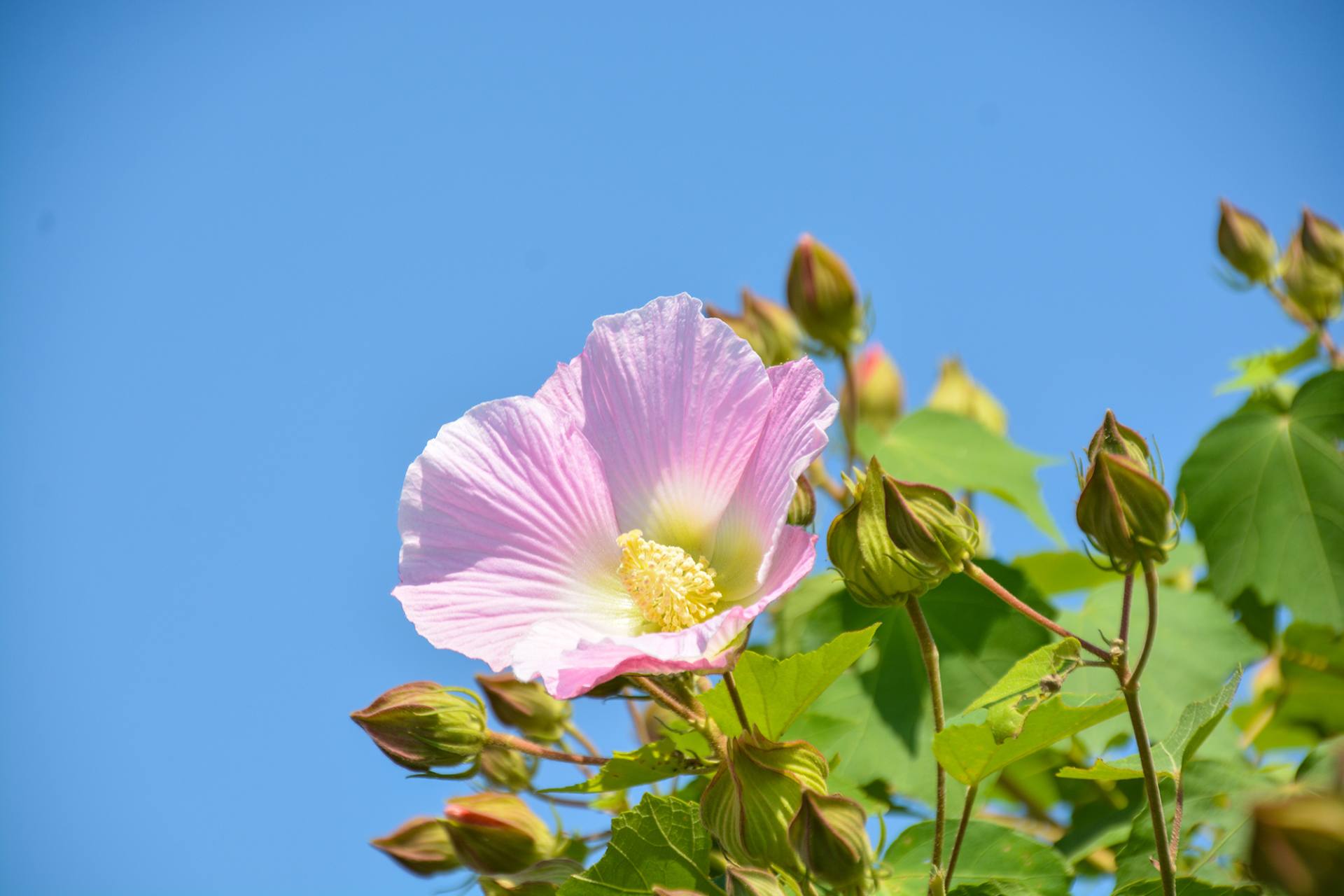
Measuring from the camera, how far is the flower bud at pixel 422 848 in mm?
1725

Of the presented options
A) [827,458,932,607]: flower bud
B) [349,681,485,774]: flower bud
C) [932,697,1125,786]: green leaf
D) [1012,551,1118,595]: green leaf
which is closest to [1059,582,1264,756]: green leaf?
[1012,551,1118,595]: green leaf

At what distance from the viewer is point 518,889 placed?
147 centimetres

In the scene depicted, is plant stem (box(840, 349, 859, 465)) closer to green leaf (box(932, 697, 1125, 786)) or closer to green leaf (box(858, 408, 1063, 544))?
green leaf (box(858, 408, 1063, 544))

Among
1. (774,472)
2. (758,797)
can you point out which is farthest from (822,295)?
(758,797)

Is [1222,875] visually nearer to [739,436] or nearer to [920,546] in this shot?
[920,546]

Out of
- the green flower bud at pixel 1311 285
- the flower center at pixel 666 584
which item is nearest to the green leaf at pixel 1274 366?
the green flower bud at pixel 1311 285

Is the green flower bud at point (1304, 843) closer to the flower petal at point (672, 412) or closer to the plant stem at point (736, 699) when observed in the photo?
the plant stem at point (736, 699)

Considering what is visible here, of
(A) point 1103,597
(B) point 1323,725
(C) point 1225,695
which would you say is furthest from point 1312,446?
(C) point 1225,695

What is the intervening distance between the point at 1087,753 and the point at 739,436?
0.99 m

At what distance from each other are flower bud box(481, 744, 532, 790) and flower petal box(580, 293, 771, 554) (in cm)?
51

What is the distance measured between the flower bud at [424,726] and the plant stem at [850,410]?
0.97 metres

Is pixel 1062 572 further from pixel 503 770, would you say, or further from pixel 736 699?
pixel 736 699

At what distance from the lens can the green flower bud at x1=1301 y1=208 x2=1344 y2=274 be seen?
7.79ft

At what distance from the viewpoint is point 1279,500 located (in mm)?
2035
